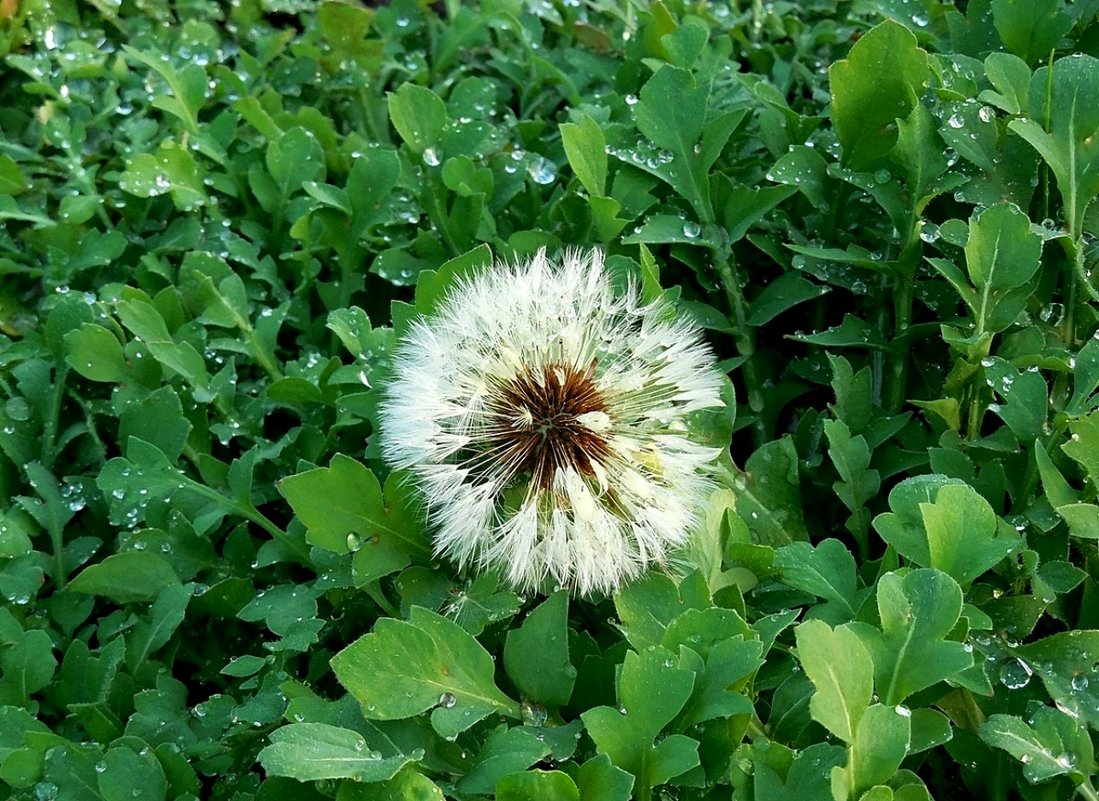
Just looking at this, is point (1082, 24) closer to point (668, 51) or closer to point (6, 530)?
point (668, 51)

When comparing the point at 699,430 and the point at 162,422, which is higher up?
the point at 162,422

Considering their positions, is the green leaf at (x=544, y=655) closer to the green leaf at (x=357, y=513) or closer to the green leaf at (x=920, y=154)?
the green leaf at (x=357, y=513)

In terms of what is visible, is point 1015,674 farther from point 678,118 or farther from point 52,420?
point 52,420

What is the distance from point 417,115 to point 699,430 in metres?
0.80

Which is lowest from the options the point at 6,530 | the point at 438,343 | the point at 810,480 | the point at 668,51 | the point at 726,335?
the point at 810,480

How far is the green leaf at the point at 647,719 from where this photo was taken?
1.08 metres

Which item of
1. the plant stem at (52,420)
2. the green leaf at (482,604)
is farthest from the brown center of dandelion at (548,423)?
the plant stem at (52,420)

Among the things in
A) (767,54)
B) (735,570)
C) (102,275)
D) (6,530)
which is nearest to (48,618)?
(6,530)

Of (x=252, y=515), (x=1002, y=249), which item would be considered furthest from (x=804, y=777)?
(x=252, y=515)

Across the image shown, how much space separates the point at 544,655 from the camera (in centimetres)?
123

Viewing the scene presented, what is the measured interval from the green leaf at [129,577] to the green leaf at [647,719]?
761 mm

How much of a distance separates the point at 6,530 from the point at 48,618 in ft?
0.49

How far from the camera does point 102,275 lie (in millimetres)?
2094

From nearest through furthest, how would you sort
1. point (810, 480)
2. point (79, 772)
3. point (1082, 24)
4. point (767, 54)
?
1. point (79, 772)
2. point (810, 480)
3. point (1082, 24)
4. point (767, 54)
